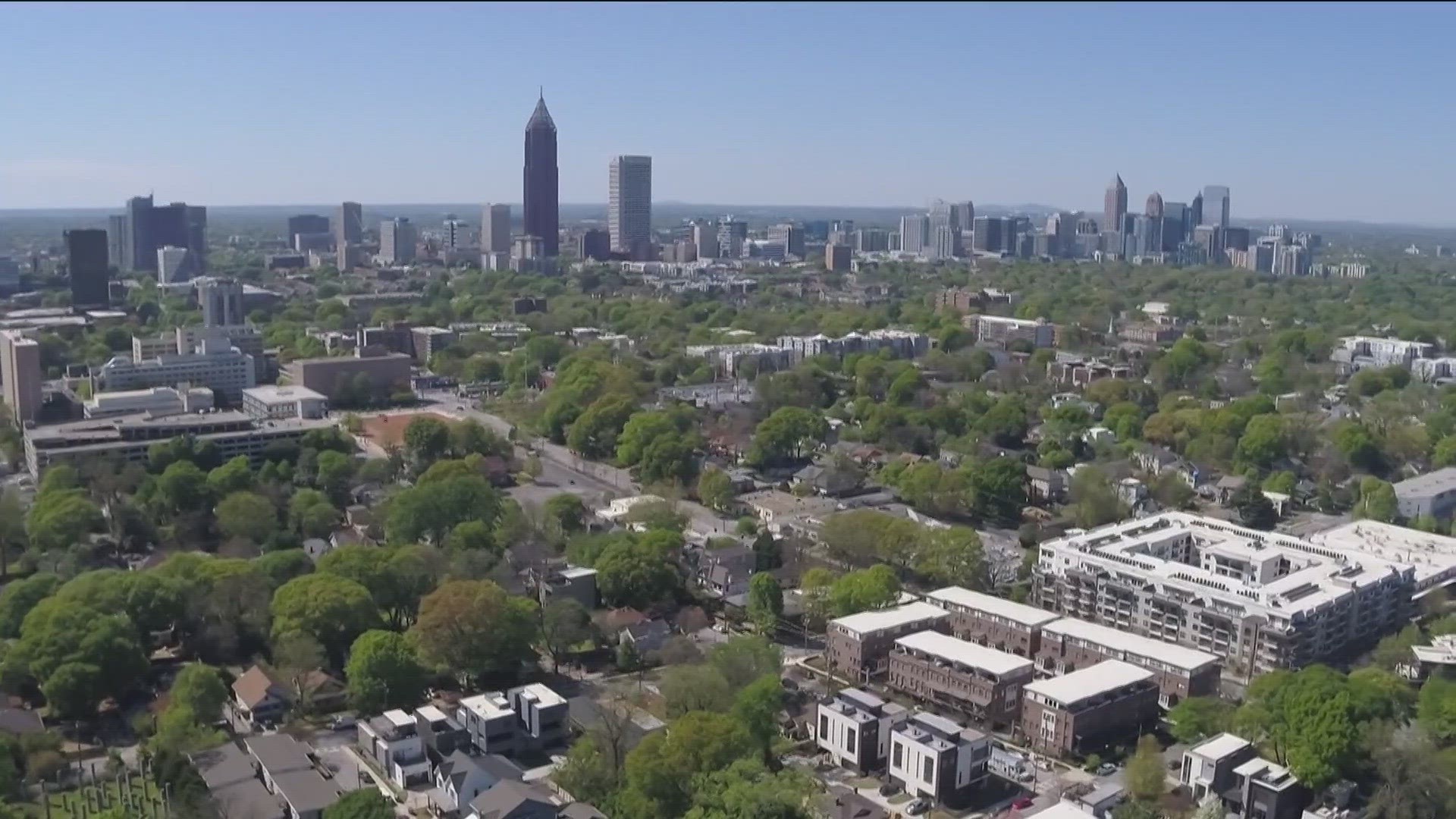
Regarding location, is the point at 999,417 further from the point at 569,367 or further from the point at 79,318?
the point at 79,318

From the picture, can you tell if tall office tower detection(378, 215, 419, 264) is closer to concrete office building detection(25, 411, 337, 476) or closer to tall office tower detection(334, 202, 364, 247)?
tall office tower detection(334, 202, 364, 247)

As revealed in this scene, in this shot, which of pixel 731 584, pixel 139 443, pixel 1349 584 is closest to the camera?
pixel 1349 584

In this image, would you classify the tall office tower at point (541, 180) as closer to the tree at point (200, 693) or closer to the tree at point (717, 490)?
the tree at point (717, 490)

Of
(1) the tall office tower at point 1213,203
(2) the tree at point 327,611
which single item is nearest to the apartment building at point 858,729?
(2) the tree at point 327,611

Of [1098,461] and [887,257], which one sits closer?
[1098,461]

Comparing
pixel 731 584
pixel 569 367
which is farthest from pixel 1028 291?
pixel 731 584

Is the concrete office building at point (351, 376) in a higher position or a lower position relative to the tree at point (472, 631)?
higher
